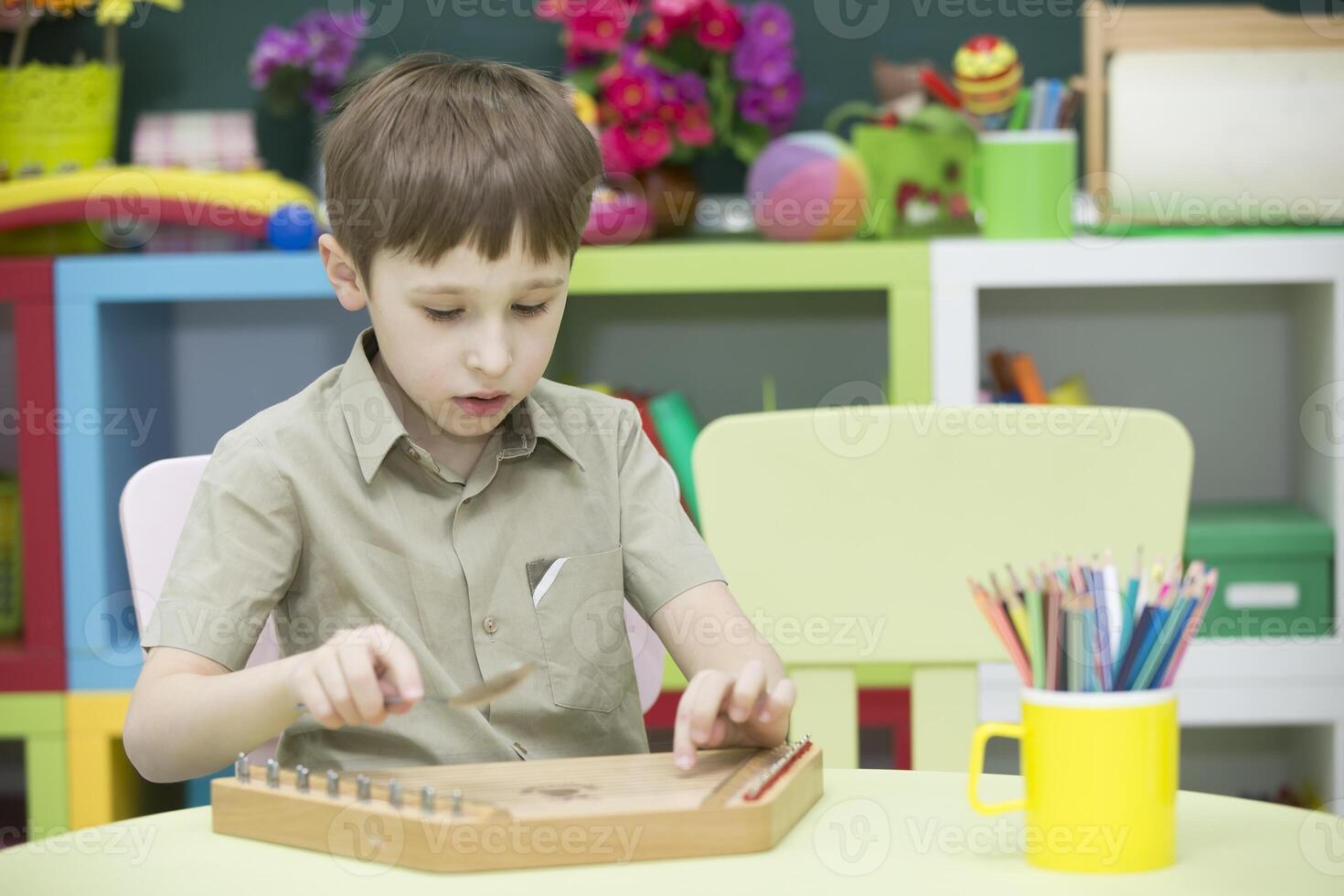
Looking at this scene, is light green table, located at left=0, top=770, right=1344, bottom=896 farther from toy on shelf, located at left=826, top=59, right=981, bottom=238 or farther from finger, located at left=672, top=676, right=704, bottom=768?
toy on shelf, located at left=826, top=59, right=981, bottom=238

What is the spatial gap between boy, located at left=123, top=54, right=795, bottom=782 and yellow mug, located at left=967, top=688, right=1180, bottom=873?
18 centimetres

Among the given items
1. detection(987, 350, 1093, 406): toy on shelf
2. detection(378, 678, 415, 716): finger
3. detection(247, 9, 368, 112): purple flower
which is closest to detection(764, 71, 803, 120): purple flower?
detection(987, 350, 1093, 406): toy on shelf

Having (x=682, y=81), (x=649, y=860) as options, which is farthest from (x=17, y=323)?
(x=649, y=860)

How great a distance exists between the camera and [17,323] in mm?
1896

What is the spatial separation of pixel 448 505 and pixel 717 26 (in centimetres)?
112

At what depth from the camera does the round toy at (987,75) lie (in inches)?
73.3

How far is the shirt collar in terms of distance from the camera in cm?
100

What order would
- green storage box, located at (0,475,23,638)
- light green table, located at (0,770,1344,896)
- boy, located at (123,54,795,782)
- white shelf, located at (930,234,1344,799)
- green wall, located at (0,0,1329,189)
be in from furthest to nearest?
green wall, located at (0,0,1329,189) < green storage box, located at (0,475,23,638) < white shelf, located at (930,234,1344,799) < boy, located at (123,54,795,782) < light green table, located at (0,770,1344,896)

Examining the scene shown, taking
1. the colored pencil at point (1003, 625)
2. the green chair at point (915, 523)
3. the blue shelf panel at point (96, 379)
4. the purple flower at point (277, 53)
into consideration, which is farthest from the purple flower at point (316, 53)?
the colored pencil at point (1003, 625)

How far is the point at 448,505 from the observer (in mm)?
1028

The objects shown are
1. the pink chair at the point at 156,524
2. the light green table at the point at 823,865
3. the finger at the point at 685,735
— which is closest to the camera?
the light green table at the point at 823,865

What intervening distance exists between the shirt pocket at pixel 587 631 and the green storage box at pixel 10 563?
→ 44.9 inches

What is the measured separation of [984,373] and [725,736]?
1436 millimetres

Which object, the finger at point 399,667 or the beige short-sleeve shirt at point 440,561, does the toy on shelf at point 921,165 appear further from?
the finger at point 399,667
